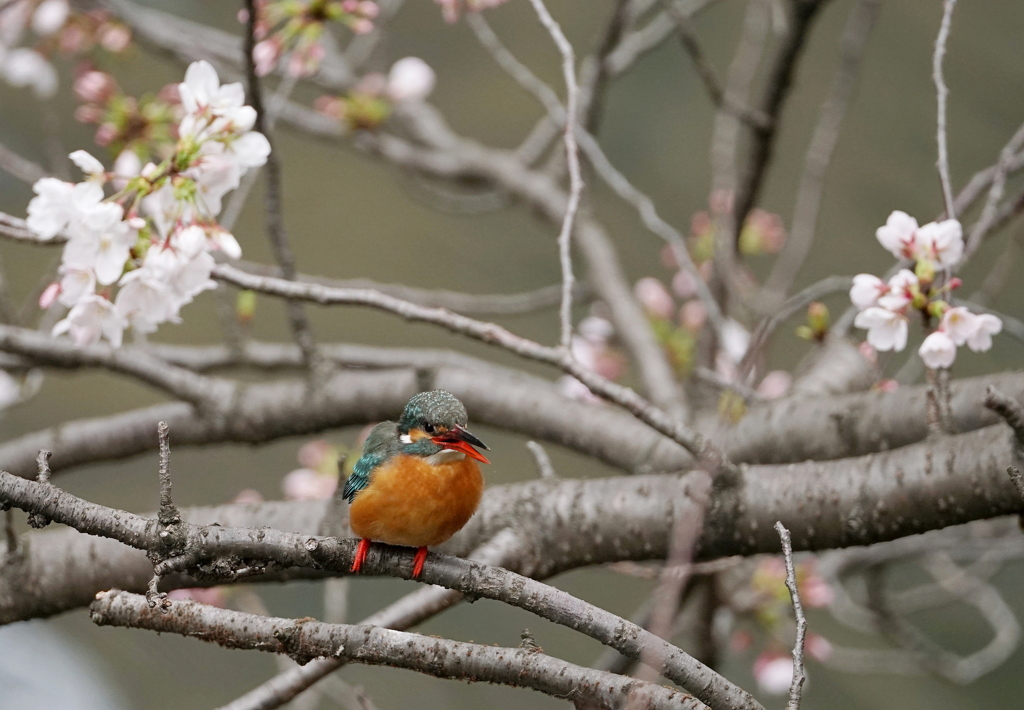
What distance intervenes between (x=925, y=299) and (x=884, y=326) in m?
0.06

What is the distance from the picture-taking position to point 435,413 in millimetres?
1033

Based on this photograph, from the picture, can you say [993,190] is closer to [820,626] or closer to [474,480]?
[474,480]

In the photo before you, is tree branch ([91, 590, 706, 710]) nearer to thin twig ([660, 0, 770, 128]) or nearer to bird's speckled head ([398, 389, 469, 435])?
bird's speckled head ([398, 389, 469, 435])

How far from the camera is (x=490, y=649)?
809 millimetres

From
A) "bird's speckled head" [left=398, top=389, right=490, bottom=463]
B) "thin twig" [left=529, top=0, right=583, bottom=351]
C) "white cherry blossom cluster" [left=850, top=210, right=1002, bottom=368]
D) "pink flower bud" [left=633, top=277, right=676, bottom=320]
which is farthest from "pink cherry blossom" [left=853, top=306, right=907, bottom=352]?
"pink flower bud" [left=633, top=277, right=676, bottom=320]

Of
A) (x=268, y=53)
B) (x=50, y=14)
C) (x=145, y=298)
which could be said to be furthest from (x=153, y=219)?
(x=50, y=14)

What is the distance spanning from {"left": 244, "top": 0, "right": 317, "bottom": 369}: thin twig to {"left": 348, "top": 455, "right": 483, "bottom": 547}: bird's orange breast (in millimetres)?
532

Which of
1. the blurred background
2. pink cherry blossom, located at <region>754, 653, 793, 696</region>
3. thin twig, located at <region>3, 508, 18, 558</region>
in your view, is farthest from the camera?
the blurred background

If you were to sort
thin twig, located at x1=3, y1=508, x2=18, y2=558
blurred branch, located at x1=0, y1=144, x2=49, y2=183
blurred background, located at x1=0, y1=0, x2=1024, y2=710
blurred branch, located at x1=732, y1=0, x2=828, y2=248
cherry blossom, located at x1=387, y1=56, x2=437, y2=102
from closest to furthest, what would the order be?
thin twig, located at x1=3, y1=508, x2=18, y2=558
blurred branch, located at x1=732, y1=0, x2=828, y2=248
blurred branch, located at x1=0, y1=144, x2=49, y2=183
cherry blossom, located at x1=387, y1=56, x2=437, y2=102
blurred background, located at x1=0, y1=0, x2=1024, y2=710

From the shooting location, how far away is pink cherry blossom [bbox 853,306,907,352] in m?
1.14

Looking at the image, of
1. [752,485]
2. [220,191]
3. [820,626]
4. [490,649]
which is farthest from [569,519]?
[820,626]

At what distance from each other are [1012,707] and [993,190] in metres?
2.25

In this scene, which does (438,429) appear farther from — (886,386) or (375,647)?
(886,386)

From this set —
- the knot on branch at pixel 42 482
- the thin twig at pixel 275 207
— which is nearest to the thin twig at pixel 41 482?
the knot on branch at pixel 42 482
